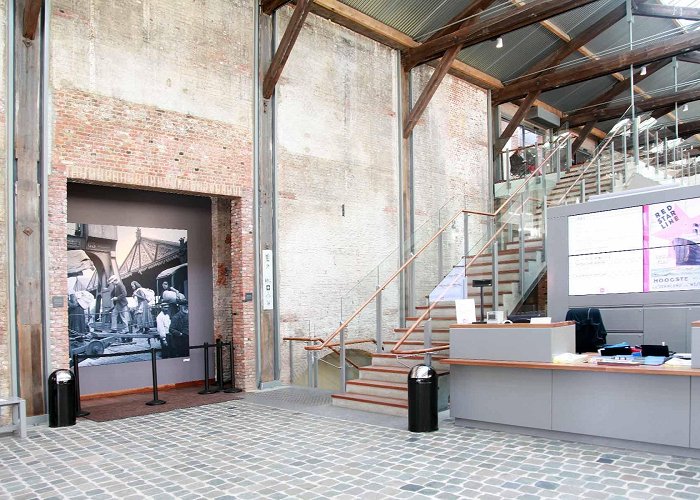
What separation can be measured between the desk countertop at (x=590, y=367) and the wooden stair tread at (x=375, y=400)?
1.07 meters

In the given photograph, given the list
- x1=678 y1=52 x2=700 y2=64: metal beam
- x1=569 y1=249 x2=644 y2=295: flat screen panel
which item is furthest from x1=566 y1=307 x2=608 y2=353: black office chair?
x1=678 y1=52 x2=700 y2=64: metal beam

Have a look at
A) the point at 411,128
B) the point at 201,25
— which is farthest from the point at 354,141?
the point at 201,25

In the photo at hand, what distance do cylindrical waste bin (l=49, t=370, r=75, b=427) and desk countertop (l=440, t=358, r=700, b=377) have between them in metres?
4.58

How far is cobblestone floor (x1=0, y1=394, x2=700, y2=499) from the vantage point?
4.33 metres

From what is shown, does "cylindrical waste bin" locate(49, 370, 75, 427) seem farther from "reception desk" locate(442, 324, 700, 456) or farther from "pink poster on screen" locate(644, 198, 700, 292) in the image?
"pink poster on screen" locate(644, 198, 700, 292)

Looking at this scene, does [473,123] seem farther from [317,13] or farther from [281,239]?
[281,239]

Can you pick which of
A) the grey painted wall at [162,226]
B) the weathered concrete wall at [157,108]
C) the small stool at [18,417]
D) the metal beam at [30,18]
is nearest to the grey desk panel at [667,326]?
the weathered concrete wall at [157,108]

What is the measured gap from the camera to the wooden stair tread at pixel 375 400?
711 centimetres

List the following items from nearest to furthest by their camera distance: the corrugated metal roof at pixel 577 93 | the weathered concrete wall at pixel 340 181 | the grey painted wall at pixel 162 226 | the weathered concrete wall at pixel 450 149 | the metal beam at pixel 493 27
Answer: the grey painted wall at pixel 162 226, the weathered concrete wall at pixel 340 181, the metal beam at pixel 493 27, the weathered concrete wall at pixel 450 149, the corrugated metal roof at pixel 577 93

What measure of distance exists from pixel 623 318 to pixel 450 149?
7.42 metres

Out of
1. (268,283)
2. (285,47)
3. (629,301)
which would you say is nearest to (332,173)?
(285,47)

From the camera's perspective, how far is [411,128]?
41.2ft

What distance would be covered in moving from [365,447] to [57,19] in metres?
6.64

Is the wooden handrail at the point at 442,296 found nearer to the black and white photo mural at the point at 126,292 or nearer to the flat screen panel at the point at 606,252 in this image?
the flat screen panel at the point at 606,252
